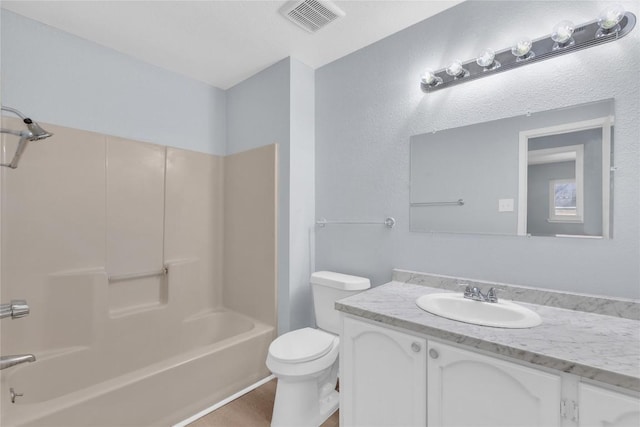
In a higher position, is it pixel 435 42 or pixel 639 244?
pixel 435 42

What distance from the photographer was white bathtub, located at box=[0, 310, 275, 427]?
1312mm

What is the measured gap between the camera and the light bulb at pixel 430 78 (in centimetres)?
163

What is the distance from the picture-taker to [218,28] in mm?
1851

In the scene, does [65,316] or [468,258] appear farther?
[65,316]

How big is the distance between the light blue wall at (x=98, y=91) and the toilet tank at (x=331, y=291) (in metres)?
1.65

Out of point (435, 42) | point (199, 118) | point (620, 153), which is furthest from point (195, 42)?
point (620, 153)

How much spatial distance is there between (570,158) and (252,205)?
208 centimetres

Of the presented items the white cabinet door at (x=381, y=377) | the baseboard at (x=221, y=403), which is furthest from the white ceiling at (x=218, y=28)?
the baseboard at (x=221, y=403)

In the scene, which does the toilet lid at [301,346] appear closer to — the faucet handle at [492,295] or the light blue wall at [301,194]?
the light blue wall at [301,194]

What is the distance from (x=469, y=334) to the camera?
3.30 ft

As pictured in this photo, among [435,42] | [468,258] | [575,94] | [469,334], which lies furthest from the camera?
[435,42]

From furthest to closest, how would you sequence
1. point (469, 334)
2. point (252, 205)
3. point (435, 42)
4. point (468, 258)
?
point (252, 205) → point (435, 42) → point (468, 258) → point (469, 334)

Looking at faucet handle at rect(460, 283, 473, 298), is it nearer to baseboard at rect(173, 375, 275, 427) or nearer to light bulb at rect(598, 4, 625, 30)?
light bulb at rect(598, 4, 625, 30)

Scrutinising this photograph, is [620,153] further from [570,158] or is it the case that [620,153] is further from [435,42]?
[435,42]
